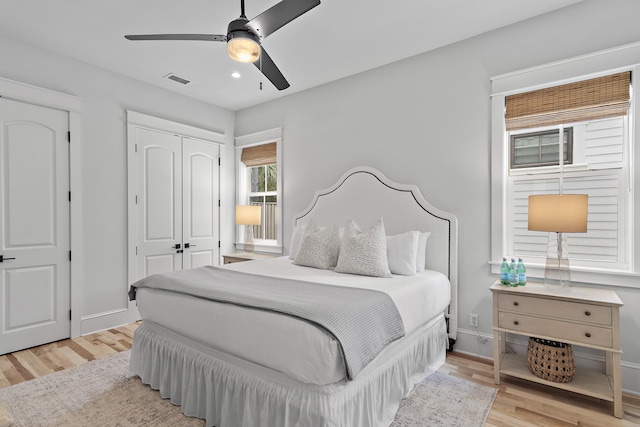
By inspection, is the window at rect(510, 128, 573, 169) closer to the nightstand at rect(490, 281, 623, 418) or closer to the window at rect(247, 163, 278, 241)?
the nightstand at rect(490, 281, 623, 418)

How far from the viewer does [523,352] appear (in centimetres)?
275

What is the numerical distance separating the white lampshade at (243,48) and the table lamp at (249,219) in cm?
267

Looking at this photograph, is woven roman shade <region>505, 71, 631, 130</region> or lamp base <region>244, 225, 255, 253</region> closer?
woven roman shade <region>505, 71, 631, 130</region>

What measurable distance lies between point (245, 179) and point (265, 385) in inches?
150

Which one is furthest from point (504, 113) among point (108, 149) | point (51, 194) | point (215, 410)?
point (51, 194)

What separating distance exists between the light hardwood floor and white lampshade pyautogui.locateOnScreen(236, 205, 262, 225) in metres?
1.86

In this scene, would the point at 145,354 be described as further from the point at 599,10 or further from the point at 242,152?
the point at 599,10

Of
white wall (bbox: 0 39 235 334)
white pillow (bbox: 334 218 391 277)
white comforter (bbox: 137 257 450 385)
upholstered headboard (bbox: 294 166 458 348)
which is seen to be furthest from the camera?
white wall (bbox: 0 39 235 334)

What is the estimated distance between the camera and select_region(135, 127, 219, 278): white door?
4.07 m

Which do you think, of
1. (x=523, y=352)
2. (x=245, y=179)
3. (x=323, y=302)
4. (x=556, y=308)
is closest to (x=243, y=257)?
(x=245, y=179)

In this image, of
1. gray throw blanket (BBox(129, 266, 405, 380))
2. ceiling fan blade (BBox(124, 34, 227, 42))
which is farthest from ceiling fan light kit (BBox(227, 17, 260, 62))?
gray throw blanket (BBox(129, 266, 405, 380))

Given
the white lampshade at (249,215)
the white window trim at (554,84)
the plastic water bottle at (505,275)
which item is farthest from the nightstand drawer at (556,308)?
the white lampshade at (249,215)

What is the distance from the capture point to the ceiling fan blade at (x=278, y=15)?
1.74 metres

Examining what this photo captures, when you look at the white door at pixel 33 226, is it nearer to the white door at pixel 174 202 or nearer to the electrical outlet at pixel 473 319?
the white door at pixel 174 202
